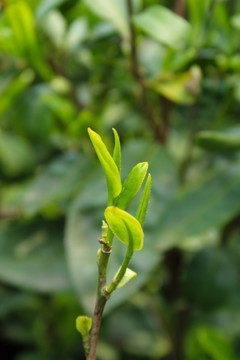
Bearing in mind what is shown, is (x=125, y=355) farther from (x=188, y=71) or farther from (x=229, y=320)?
(x=188, y=71)

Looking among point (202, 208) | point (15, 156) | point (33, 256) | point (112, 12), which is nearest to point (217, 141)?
point (202, 208)

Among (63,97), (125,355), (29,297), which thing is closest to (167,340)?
(125,355)

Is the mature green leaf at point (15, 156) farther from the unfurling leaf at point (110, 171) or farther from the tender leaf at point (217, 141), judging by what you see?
the unfurling leaf at point (110, 171)

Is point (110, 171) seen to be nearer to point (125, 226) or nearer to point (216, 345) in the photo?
point (125, 226)

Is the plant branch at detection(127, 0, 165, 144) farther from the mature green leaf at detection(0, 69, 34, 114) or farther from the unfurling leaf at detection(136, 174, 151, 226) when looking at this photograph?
the unfurling leaf at detection(136, 174, 151, 226)

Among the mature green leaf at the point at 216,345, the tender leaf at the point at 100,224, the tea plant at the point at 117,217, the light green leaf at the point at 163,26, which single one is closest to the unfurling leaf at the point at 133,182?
the tea plant at the point at 117,217

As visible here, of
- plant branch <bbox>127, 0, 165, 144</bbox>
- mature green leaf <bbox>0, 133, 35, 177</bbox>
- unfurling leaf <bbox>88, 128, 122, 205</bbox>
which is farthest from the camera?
mature green leaf <bbox>0, 133, 35, 177</bbox>

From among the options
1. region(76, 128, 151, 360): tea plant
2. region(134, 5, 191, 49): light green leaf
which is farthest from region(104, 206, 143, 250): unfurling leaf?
region(134, 5, 191, 49): light green leaf
